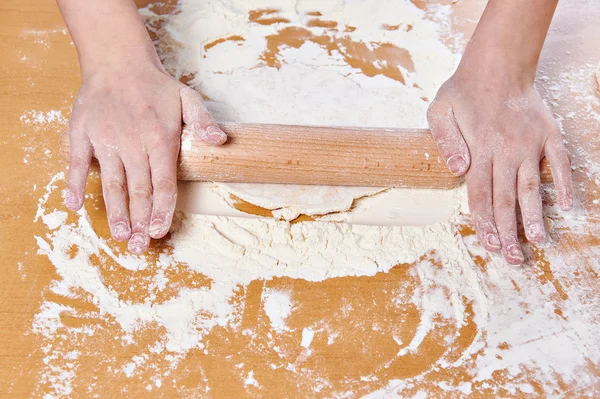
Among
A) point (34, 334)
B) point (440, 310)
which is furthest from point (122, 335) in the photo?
point (440, 310)

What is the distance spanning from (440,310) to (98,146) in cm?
95

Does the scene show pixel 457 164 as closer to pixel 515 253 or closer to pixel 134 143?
pixel 515 253

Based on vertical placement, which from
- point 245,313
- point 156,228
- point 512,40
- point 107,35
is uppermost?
point 512,40

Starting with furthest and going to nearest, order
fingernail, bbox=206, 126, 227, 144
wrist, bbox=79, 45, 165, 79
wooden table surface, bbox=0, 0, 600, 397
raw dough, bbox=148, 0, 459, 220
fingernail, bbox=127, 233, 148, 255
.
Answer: raw dough, bbox=148, 0, 459, 220 → wrist, bbox=79, 45, 165, 79 → fingernail, bbox=206, 126, 227, 144 → fingernail, bbox=127, 233, 148, 255 → wooden table surface, bbox=0, 0, 600, 397

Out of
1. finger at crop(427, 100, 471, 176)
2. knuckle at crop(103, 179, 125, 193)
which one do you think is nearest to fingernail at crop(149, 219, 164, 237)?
knuckle at crop(103, 179, 125, 193)

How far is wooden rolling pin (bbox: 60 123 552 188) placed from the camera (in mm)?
1456

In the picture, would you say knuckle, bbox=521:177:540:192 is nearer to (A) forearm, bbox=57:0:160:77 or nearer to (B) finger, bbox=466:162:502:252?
(B) finger, bbox=466:162:502:252

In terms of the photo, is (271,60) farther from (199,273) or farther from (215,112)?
(199,273)

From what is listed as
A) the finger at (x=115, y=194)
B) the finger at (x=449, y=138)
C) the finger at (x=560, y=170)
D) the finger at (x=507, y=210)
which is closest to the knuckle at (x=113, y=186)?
the finger at (x=115, y=194)

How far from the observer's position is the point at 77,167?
140cm

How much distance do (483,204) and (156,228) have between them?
83 centimetres

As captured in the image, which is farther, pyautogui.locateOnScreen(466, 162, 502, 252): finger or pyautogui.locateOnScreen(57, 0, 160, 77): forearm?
pyautogui.locateOnScreen(57, 0, 160, 77): forearm

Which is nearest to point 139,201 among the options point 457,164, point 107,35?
point 107,35

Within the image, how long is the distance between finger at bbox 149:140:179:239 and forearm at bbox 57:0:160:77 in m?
0.30
